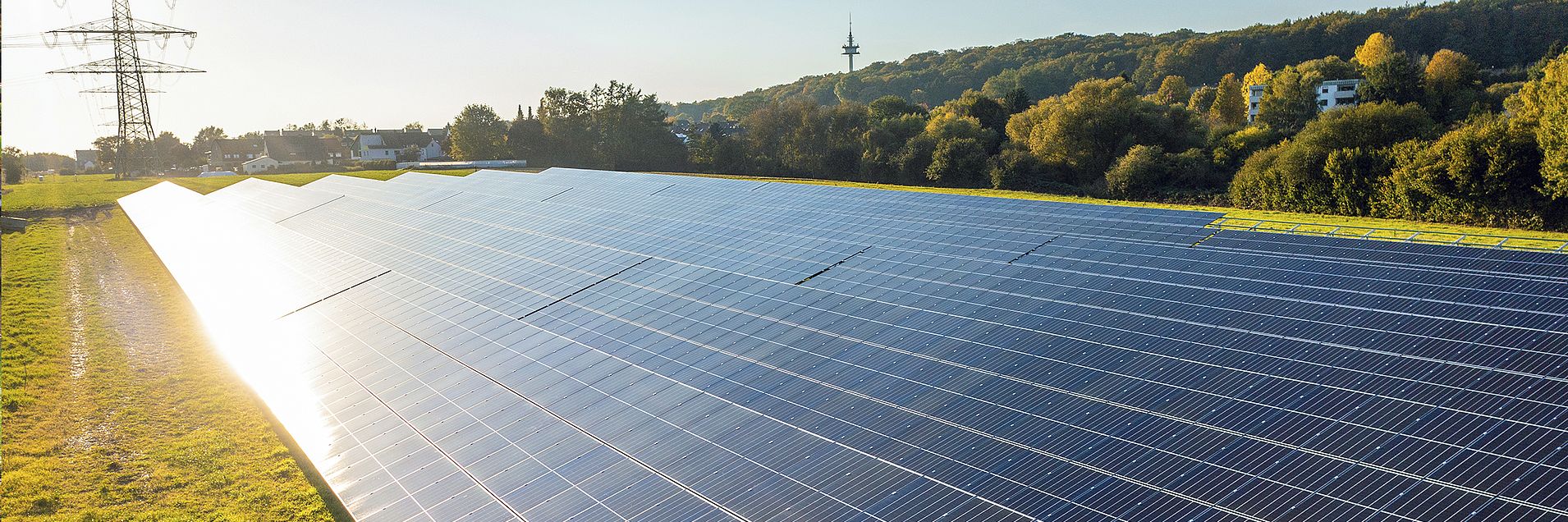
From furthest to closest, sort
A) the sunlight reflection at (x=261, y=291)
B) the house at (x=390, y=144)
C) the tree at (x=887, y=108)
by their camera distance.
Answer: the house at (x=390, y=144), the tree at (x=887, y=108), the sunlight reflection at (x=261, y=291)

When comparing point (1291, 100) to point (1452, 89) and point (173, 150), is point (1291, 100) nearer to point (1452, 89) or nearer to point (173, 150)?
point (1452, 89)

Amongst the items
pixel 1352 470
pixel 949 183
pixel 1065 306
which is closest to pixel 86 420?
pixel 1065 306

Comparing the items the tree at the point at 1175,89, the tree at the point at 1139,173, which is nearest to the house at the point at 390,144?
the tree at the point at 1175,89

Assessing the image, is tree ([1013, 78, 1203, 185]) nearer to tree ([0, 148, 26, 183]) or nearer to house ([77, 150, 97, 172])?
tree ([0, 148, 26, 183])

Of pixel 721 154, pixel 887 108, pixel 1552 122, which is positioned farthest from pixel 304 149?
→ pixel 1552 122

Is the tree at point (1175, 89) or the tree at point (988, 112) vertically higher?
the tree at point (1175, 89)

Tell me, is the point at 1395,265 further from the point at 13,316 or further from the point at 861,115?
the point at 861,115

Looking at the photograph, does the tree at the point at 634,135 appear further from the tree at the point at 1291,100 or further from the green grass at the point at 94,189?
the tree at the point at 1291,100

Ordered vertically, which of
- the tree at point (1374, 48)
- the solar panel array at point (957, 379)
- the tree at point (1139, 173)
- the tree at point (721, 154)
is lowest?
the solar panel array at point (957, 379)
